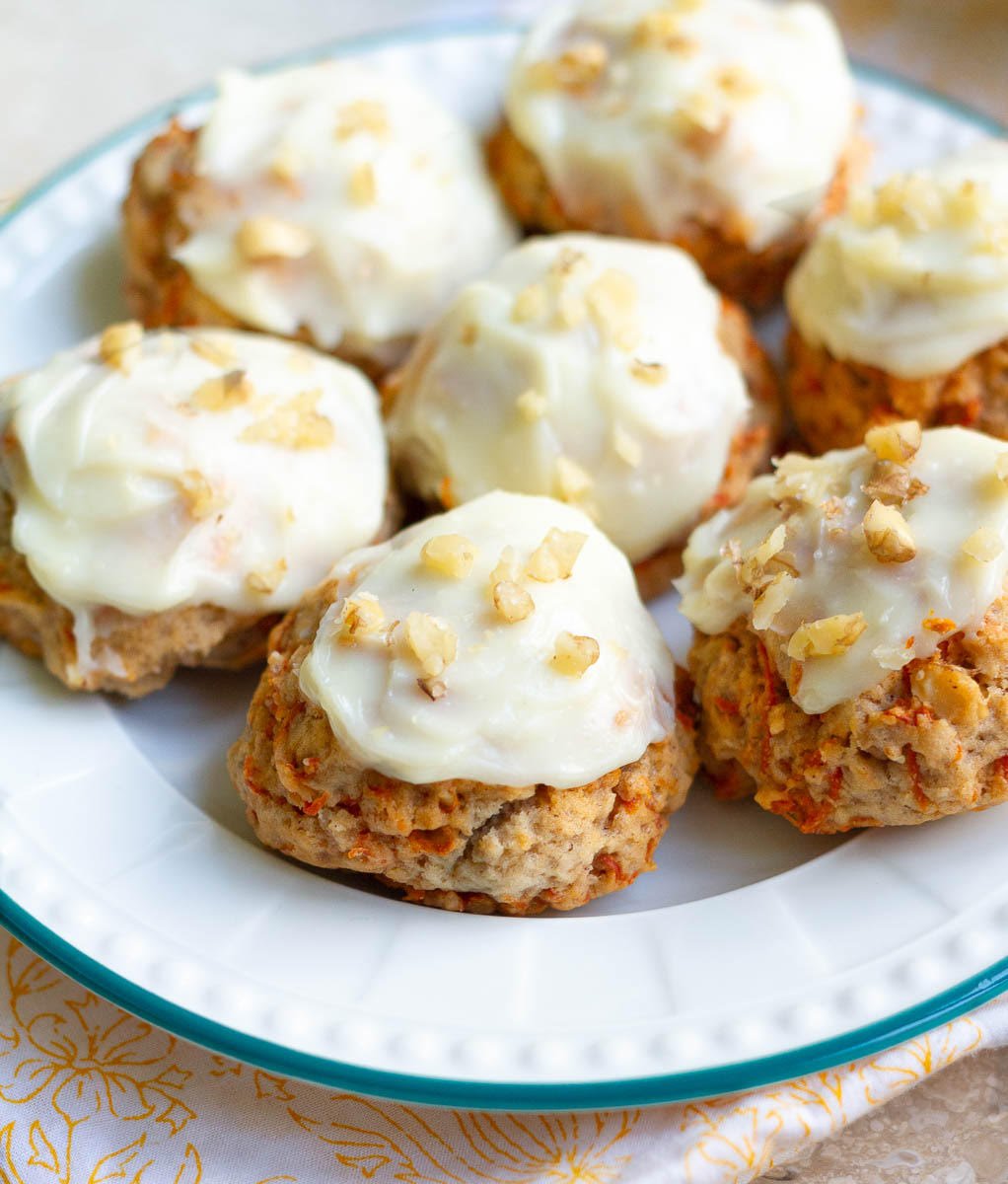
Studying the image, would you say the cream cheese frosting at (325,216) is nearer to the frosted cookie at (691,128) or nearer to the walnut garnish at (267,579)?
the frosted cookie at (691,128)

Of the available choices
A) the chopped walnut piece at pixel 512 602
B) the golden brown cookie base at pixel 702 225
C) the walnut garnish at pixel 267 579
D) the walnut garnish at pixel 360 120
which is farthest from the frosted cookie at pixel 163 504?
the golden brown cookie base at pixel 702 225

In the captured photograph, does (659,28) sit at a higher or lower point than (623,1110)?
higher

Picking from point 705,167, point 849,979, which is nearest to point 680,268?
point 705,167

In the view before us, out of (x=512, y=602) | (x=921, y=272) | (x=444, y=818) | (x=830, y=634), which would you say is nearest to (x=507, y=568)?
(x=512, y=602)

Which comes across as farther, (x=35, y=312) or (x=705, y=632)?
(x=35, y=312)

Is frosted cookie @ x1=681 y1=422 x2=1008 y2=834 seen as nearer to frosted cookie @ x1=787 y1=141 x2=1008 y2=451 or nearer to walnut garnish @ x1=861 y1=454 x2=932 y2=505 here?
walnut garnish @ x1=861 y1=454 x2=932 y2=505

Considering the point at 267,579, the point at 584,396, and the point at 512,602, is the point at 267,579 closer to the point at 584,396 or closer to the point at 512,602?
the point at 512,602

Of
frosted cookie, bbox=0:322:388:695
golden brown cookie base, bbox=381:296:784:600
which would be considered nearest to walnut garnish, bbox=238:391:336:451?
frosted cookie, bbox=0:322:388:695

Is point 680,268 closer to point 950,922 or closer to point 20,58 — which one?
point 950,922
